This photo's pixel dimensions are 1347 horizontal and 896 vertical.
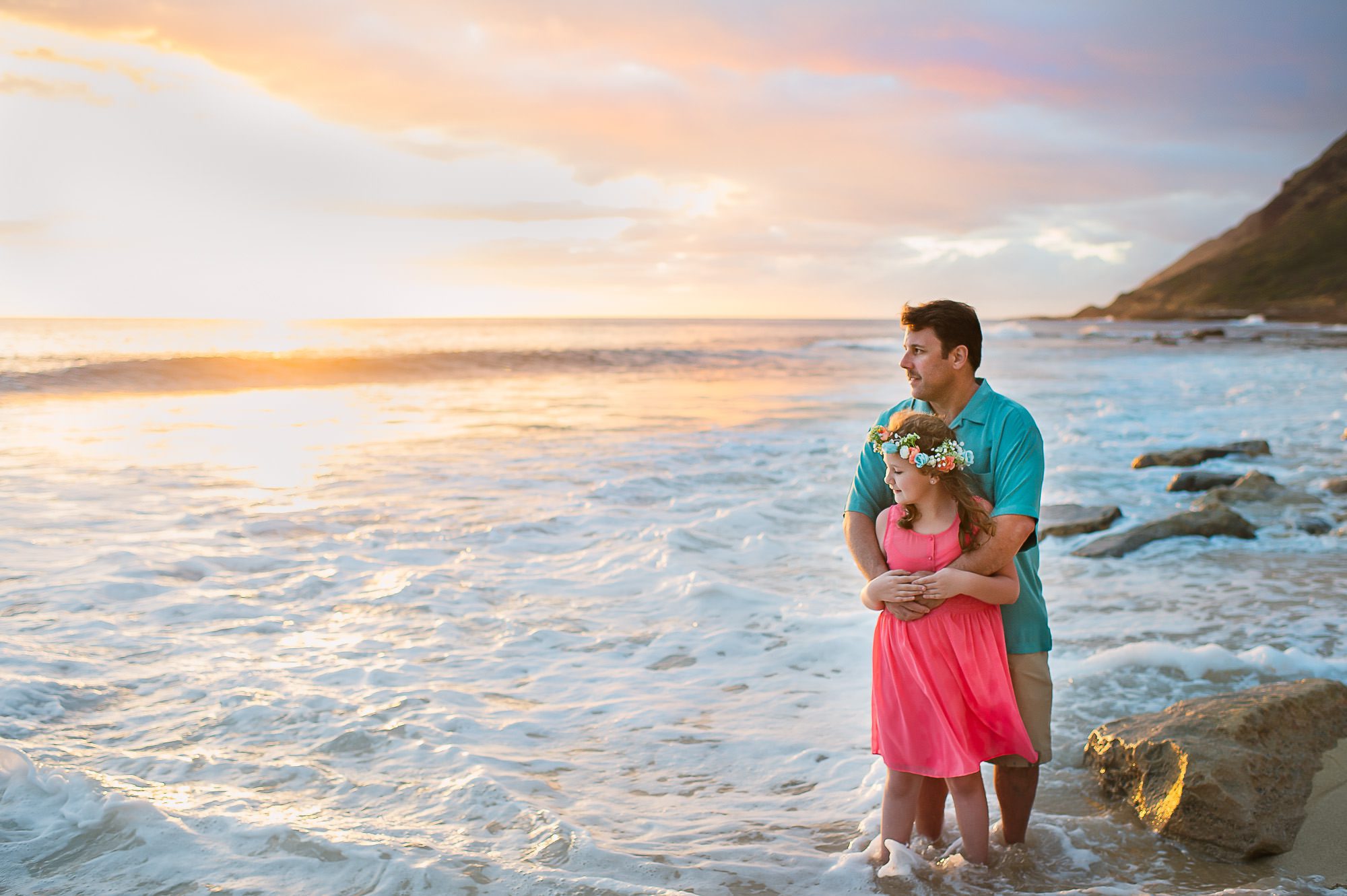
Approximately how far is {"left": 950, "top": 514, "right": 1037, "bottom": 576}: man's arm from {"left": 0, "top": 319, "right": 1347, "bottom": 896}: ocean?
128 centimetres

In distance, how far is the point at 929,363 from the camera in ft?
10.9

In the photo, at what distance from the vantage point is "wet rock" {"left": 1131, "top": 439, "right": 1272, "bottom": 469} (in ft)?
43.8

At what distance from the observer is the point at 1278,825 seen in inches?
144

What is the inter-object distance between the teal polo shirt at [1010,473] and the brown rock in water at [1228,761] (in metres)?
1.09

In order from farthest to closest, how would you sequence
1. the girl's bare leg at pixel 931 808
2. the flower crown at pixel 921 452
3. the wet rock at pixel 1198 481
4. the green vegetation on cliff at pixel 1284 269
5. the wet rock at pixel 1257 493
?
1. the green vegetation on cliff at pixel 1284 269
2. the wet rock at pixel 1198 481
3. the wet rock at pixel 1257 493
4. the girl's bare leg at pixel 931 808
5. the flower crown at pixel 921 452

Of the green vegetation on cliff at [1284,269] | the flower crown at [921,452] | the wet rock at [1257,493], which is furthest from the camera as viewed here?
the green vegetation on cliff at [1284,269]

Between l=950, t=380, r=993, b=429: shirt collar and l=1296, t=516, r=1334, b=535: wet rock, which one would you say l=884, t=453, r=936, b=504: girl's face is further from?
l=1296, t=516, r=1334, b=535: wet rock

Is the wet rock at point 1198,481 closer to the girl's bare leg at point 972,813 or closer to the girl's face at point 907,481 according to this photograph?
the girl's bare leg at point 972,813

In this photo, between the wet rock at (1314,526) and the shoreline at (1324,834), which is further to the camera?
the wet rock at (1314,526)

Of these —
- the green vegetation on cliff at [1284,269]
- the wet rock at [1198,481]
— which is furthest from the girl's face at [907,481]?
the green vegetation on cliff at [1284,269]

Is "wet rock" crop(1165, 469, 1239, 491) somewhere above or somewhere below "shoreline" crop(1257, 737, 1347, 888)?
above

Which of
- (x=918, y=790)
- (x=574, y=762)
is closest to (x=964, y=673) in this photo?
(x=918, y=790)

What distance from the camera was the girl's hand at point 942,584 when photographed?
10.2ft

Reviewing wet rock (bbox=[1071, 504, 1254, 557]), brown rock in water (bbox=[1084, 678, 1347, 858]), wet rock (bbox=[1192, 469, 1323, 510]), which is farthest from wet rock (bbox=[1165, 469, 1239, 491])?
brown rock in water (bbox=[1084, 678, 1347, 858])
